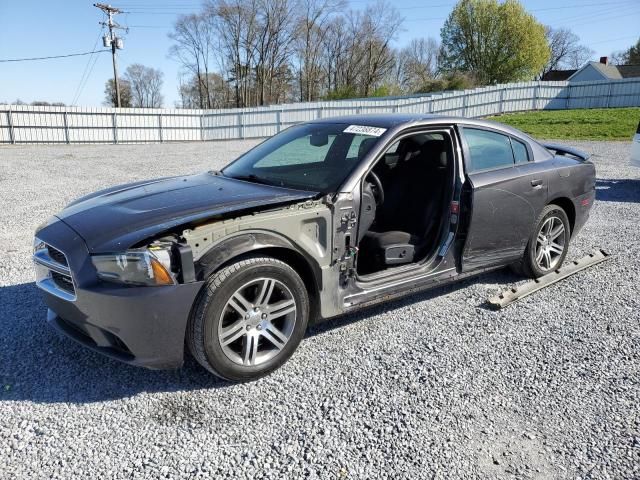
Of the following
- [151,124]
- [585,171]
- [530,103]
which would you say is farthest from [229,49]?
[585,171]

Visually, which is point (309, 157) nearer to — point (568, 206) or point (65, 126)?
point (568, 206)

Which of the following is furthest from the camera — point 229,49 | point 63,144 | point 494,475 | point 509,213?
point 229,49

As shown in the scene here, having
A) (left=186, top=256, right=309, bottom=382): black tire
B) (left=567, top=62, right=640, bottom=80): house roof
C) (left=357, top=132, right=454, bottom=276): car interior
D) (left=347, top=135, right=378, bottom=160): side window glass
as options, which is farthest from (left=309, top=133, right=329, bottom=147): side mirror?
(left=567, top=62, right=640, bottom=80): house roof

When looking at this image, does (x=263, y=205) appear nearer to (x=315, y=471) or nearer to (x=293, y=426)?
(x=293, y=426)

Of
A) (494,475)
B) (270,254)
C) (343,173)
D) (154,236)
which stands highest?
(343,173)

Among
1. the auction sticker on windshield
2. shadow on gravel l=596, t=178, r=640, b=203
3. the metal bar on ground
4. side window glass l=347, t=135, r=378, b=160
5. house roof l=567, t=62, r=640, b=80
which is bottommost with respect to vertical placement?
the metal bar on ground

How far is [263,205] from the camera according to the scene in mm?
2967

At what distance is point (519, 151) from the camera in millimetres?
4500

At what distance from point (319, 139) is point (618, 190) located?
7987mm

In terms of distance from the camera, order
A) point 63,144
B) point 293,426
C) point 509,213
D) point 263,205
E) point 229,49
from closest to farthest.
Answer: point 293,426 → point 263,205 → point 509,213 → point 63,144 → point 229,49

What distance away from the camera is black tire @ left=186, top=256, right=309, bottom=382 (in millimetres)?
2678

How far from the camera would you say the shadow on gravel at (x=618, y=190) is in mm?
8727

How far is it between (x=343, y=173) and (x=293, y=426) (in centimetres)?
170

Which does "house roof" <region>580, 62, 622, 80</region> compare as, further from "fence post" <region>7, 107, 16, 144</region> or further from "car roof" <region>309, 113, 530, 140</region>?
"car roof" <region>309, 113, 530, 140</region>
